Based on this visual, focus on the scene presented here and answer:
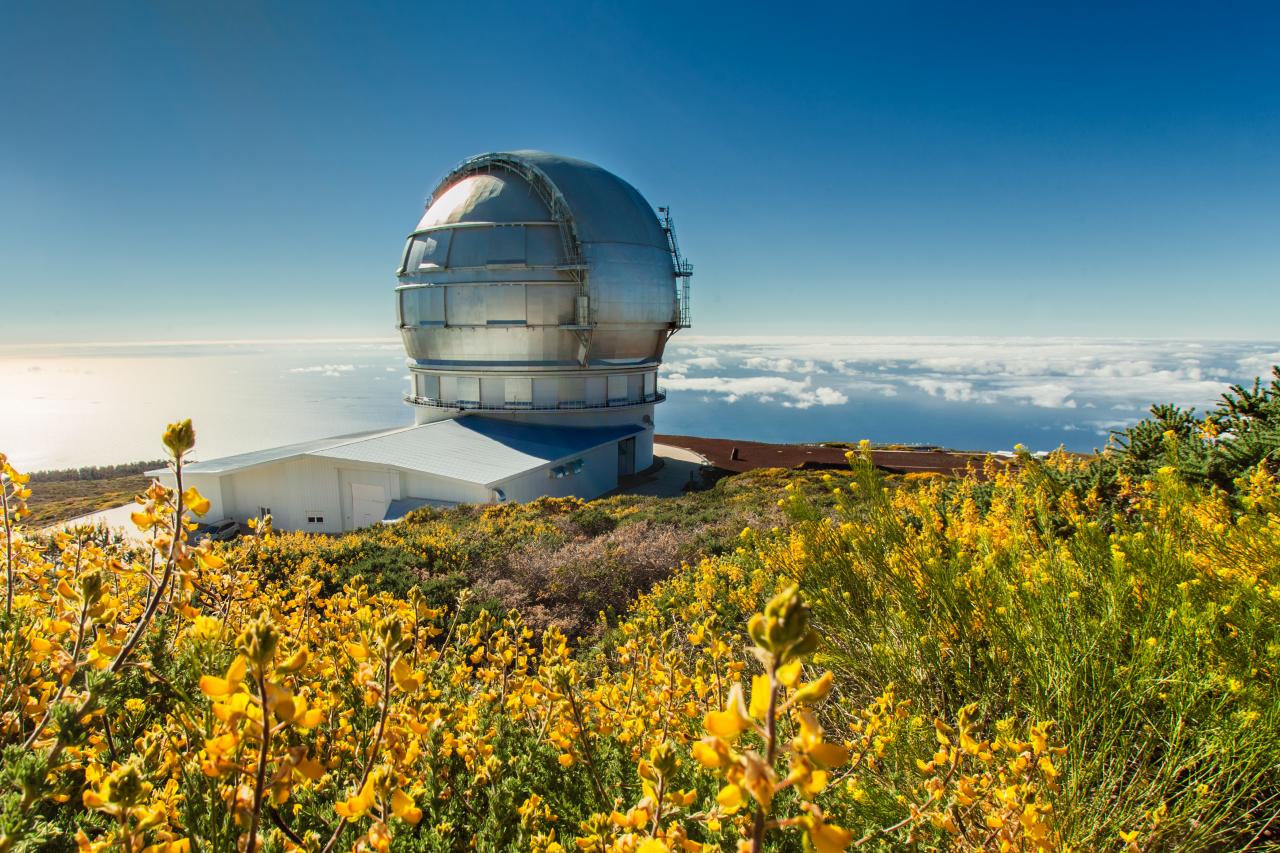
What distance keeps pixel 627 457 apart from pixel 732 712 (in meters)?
27.6

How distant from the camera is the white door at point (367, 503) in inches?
791

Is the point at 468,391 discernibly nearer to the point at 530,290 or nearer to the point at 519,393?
the point at 519,393

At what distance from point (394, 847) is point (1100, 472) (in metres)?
8.60

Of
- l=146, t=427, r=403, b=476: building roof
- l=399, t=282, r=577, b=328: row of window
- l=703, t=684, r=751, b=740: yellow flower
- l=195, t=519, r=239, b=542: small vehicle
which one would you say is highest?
l=399, t=282, r=577, b=328: row of window

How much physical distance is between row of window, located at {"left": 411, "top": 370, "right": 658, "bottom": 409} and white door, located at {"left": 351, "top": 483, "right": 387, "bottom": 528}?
7087mm

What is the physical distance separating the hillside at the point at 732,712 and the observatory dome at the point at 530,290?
21516 mm

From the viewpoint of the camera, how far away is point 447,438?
2255cm

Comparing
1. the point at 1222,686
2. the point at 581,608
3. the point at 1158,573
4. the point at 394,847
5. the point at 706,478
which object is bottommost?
the point at 706,478

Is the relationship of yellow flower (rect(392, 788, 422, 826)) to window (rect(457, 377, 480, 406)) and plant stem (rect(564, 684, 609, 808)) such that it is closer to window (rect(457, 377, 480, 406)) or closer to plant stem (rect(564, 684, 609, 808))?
plant stem (rect(564, 684, 609, 808))

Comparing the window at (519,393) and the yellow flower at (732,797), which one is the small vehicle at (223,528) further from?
the yellow flower at (732,797)

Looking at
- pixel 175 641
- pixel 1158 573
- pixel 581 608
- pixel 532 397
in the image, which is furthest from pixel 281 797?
pixel 532 397

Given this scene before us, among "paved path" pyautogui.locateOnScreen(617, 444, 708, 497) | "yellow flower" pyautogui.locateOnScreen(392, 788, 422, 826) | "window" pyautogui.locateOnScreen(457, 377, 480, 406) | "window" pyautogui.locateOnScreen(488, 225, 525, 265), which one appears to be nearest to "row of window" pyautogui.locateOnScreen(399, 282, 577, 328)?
"window" pyautogui.locateOnScreen(488, 225, 525, 265)

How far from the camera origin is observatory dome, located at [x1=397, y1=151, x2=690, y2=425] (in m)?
25.2

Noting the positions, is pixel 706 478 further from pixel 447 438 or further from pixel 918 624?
pixel 918 624
